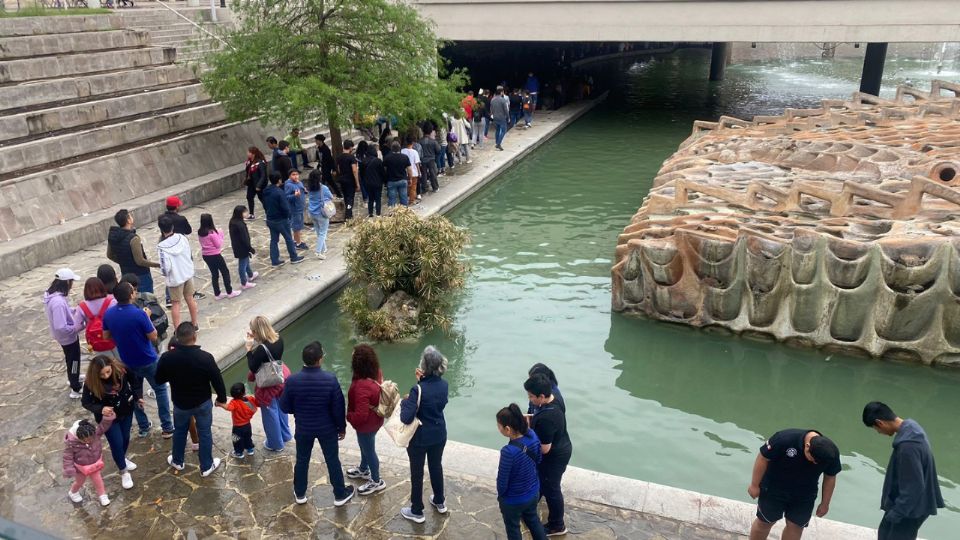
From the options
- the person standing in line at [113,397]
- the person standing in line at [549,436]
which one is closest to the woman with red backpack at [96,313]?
the person standing in line at [113,397]

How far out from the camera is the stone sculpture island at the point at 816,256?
9.02 metres

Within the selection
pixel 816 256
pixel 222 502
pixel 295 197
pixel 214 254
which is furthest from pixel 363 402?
pixel 295 197

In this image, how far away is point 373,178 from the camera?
13.9 m

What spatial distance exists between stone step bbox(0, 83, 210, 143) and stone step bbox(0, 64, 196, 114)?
279 millimetres

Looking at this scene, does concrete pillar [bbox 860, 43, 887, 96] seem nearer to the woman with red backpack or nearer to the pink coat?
the woman with red backpack

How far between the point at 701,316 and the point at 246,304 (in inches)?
253

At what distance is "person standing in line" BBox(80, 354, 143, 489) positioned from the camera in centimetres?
609

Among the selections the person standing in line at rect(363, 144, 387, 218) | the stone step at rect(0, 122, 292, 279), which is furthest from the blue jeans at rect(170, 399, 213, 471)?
the person standing in line at rect(363, 144, 387, 218)

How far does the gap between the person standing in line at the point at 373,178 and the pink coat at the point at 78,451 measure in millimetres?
8177

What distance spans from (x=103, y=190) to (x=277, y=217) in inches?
189

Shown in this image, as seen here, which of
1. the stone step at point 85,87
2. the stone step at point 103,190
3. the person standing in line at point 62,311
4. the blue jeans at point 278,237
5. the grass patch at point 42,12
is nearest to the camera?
the person standing in line at point 62,311

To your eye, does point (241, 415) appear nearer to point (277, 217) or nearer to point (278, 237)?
point (277, 217)

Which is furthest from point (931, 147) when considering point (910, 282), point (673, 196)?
point (910, 282)

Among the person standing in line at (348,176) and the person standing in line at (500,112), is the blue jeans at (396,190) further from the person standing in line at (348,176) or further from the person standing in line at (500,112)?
the person standing in line at (500,112)
